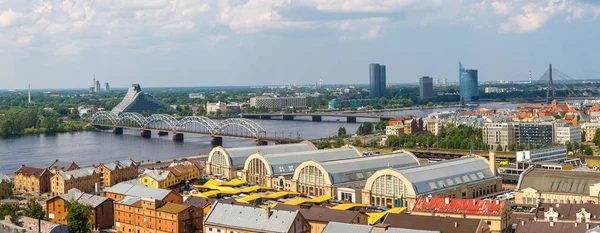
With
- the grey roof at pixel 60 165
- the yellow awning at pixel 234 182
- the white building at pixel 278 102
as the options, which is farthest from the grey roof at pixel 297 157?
the white building at pixel 278 102

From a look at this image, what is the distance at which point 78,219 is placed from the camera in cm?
2058

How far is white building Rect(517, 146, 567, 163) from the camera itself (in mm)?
31844

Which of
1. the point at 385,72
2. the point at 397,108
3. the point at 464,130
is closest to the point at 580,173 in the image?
the point at 464,130

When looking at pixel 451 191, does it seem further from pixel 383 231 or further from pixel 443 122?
pixel 443 122

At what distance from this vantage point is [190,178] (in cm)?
2944

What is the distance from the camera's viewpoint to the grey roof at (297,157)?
28.7 metres

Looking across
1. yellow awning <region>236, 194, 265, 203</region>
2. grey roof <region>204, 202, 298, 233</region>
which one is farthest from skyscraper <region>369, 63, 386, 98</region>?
grey roof <region>204, 202, 298, 233</region>

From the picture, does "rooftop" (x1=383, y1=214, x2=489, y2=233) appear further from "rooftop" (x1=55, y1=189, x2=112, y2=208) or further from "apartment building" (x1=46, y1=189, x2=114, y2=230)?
"rooftop" (x1=55, y1=189, x2=112, y2=208)

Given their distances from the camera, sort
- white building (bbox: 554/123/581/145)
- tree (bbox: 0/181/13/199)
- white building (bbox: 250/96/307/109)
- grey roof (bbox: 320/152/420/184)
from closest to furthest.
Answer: grey roof (bbox: 320/152/420/184) → tree (bbox: 0/181/13/199) → white building (bbox: 554/123/581/145) → white building (bbox: 250/96/307/109)

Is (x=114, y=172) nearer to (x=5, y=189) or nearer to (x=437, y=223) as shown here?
(x=5, y=189)

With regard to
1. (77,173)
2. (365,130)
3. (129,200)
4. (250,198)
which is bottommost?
(250,198)

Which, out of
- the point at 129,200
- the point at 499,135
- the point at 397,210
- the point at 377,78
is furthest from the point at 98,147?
the point at 377,78

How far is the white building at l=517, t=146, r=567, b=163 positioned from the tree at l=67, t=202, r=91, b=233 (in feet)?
59.0

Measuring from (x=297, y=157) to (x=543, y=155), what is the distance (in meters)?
11.8
